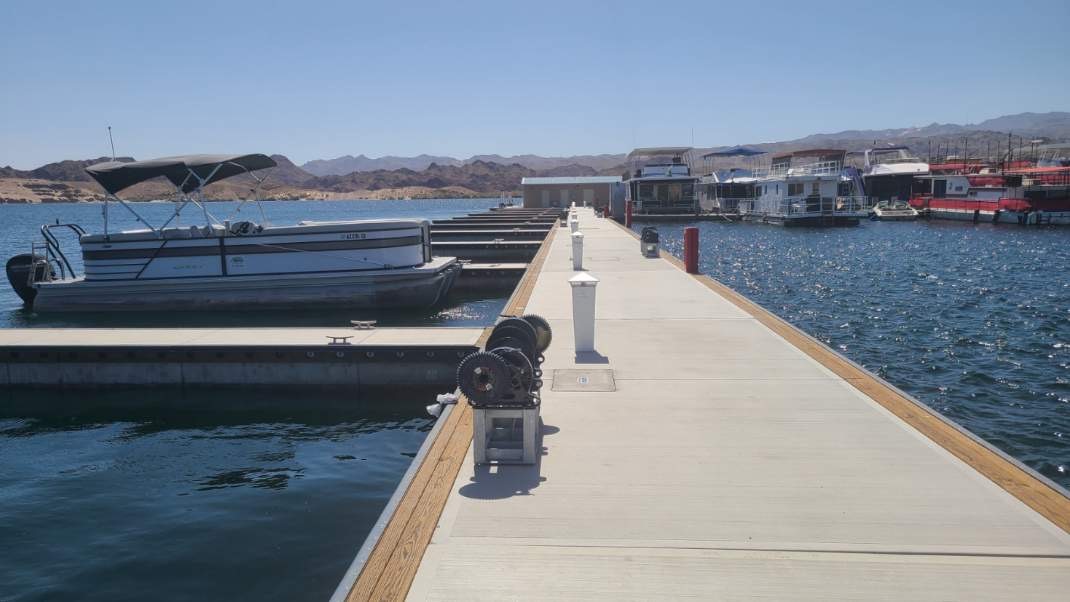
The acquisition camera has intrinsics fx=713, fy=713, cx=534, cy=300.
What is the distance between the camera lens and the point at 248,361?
11562 millimetres

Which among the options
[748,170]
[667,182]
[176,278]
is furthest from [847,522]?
[748,170]

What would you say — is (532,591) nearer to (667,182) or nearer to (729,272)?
(729,272)

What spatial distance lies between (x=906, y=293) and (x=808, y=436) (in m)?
19.8

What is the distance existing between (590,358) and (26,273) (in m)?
21.5

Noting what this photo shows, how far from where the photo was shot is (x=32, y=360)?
12062 mm

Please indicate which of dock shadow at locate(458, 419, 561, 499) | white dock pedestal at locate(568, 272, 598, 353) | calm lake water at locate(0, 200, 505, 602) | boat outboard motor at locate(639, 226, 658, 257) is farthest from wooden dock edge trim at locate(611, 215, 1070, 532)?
boat outboard motor at locate(639, 226, 658, 257)

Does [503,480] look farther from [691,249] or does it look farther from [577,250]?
[577,250]

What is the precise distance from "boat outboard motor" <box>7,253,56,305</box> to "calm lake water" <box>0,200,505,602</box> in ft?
42.8

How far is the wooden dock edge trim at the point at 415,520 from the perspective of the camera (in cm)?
420

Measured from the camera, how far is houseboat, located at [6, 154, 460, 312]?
2009 centimetres

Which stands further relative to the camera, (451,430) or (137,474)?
(137,474)

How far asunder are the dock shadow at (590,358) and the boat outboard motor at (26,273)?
20.7 meters

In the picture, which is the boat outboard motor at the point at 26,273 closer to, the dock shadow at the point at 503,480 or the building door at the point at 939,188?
the dock shadow at the point at 503,480

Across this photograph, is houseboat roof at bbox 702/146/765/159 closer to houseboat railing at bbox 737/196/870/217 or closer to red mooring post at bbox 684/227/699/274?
houseboat railing at bbox 737/196/870/217
